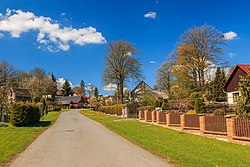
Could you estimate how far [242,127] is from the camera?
11.5 meters

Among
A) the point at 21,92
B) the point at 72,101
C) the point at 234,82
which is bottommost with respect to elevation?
the point at 72,101

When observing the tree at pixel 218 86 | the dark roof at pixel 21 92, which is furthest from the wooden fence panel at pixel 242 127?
the dark roof at pixel 21 92

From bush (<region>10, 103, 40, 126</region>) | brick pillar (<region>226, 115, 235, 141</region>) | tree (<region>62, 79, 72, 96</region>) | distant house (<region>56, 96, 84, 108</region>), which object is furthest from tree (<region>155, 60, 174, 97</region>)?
tree (<region>62, 79, 72, 96</region>)

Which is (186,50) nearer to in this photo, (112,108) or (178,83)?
(178,83)

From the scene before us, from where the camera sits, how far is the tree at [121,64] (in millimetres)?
49719

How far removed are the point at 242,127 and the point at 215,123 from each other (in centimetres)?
212

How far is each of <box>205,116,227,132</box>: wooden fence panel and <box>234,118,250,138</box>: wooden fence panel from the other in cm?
97

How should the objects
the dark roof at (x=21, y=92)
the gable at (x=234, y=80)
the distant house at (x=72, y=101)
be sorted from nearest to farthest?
the gable at (x=234, y=80)
the dark roof at (x=21, y=92)
the distant house at (x=72, y=101)

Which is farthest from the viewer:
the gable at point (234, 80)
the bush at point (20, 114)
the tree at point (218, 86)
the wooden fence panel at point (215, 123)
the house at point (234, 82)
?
the tree at point (218, 86)

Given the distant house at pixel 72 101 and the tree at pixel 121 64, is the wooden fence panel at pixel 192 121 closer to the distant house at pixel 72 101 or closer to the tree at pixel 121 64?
the tree at pixel 121 64

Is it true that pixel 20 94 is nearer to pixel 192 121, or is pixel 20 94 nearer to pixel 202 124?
pixel 192 121

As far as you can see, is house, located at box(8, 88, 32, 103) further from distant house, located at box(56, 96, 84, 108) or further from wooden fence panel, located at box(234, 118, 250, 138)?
wooden fence panel, located at box(234, 118, 250, 138)

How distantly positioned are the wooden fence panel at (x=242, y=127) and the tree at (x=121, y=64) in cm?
3842

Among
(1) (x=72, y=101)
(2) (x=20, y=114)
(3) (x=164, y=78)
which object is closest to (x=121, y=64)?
(3) (x=164, y=78)
